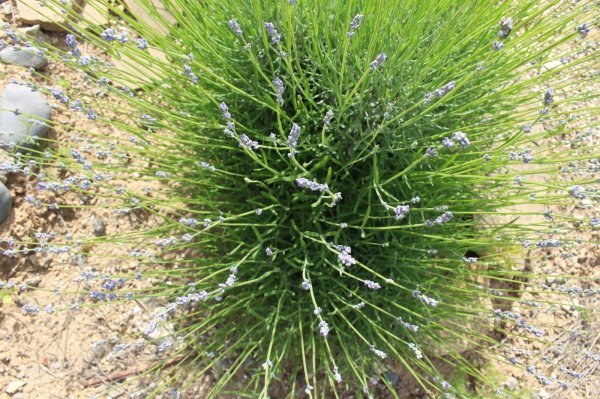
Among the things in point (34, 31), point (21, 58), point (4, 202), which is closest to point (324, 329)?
point (4, 202)

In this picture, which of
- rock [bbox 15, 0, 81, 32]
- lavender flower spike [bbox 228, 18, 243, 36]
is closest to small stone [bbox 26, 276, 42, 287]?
rock [bbox 15, 0, 81, 32]

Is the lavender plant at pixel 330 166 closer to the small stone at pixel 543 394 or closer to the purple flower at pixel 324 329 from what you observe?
the purple flower at pixel 324 329

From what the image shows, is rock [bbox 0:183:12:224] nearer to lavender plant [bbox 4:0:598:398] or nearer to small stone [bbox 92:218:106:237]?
small stone [bbox 92:218:106:237]

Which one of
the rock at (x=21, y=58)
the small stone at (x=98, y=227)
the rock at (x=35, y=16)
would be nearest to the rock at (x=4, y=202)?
the small stone at (x=98, y=227)

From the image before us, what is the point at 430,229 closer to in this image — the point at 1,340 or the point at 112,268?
the point at 112,268

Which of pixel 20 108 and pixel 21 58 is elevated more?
pixel 21 58

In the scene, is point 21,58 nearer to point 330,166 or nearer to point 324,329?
point 330,166
